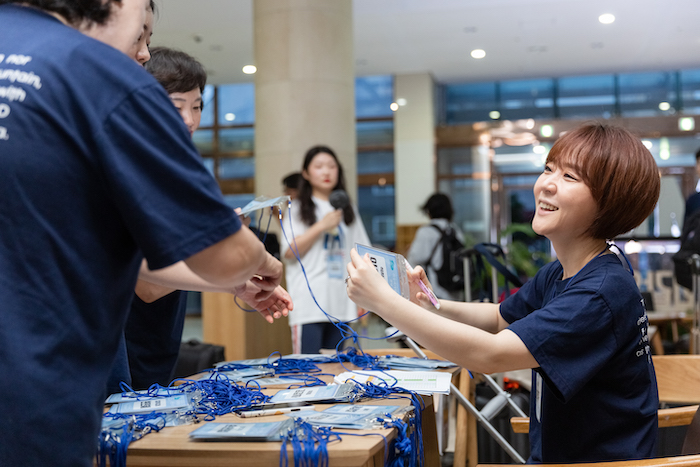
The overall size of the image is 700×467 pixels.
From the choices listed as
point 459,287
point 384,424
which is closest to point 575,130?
point 384,424

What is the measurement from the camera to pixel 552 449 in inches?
55.0

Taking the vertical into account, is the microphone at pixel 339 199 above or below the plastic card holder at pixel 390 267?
above

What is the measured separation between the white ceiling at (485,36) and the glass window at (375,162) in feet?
5.06

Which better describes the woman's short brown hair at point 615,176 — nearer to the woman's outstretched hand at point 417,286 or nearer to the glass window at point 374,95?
the woman's outstretched hand at point 417,286

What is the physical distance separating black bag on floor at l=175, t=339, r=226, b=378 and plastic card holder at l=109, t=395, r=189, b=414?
2.34 metres

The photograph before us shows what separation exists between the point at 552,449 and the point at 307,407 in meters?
0.56

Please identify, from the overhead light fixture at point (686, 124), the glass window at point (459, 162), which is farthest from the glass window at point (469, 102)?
the overhead light fixture at point (686, 124)

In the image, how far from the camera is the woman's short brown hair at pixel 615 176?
4.56 feet

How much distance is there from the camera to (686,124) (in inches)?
434

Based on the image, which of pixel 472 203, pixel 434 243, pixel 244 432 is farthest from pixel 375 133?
pixel 244 432

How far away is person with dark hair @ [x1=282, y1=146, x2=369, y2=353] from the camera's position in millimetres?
3418

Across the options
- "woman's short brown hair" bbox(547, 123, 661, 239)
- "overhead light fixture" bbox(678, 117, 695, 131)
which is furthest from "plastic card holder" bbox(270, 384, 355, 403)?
"overhead light fixture" bbox(678, 117, 695, 131)

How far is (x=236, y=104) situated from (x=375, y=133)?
2.92 metres

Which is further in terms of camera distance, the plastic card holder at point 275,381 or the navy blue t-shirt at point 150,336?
the navy blue t-shirt at point 150,336
